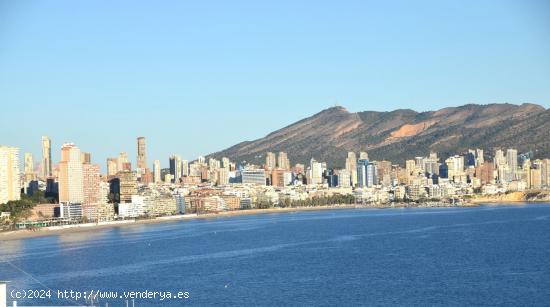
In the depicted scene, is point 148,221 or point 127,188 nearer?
point 148,221

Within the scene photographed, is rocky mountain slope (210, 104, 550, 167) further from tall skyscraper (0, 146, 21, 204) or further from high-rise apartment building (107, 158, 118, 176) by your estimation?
tall skyscraper (0, 146, 21, 204)

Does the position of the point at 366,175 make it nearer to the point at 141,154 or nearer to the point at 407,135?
the point at 141,154

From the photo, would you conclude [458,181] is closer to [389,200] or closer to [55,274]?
[389,200]

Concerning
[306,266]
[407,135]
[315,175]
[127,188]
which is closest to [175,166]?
[315,175]

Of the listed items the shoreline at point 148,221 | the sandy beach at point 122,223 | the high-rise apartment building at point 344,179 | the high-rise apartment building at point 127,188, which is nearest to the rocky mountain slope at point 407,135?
the high-rise apartment building at point 344,179

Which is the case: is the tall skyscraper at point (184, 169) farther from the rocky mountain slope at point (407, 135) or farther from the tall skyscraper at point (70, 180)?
the tall skyscraper at point (70, 180)

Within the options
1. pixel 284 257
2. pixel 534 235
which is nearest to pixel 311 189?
pixel 534 235
